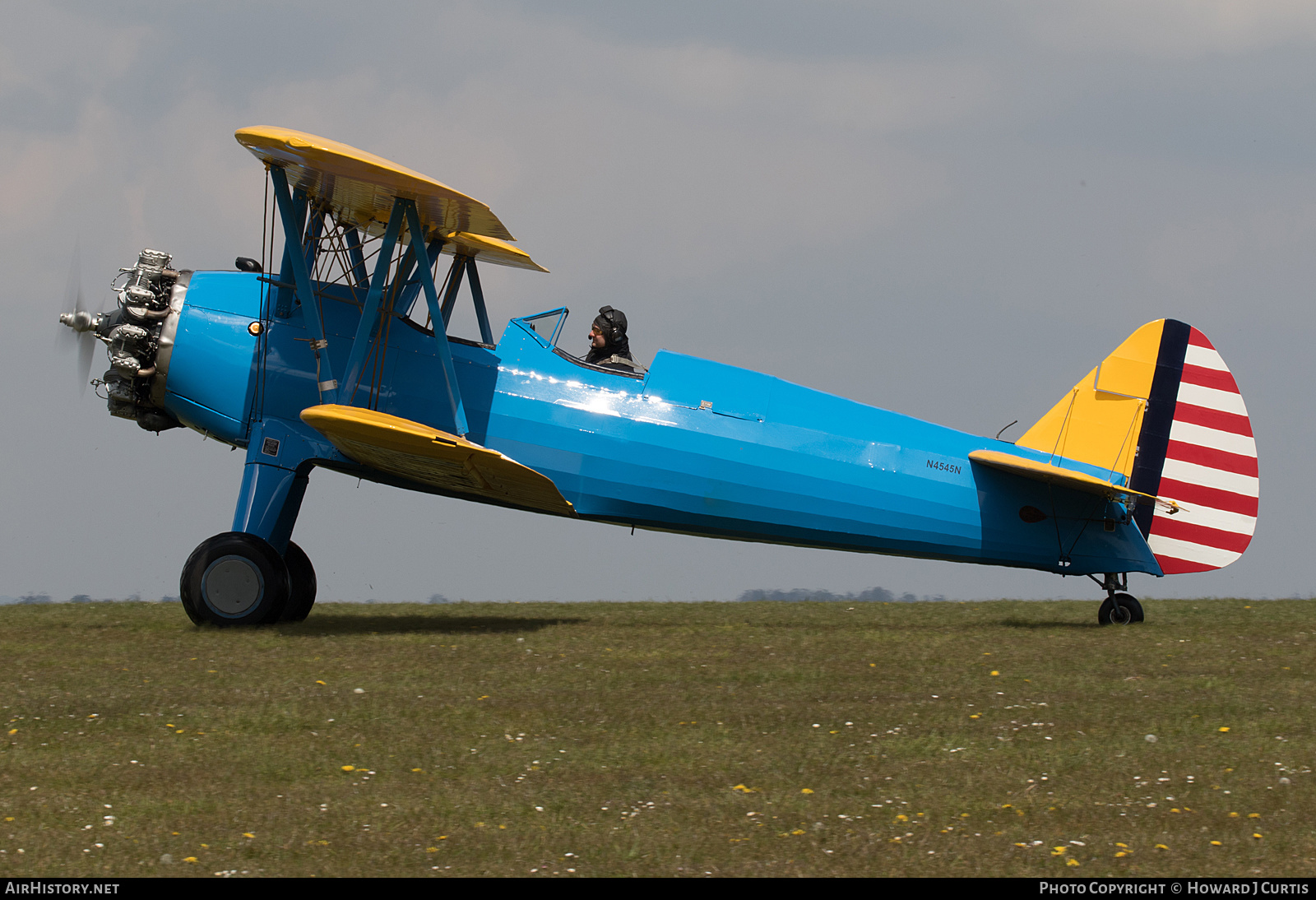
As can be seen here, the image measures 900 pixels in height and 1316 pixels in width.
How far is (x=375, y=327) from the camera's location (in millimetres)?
11461

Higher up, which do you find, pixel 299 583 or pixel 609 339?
pixel 609 339

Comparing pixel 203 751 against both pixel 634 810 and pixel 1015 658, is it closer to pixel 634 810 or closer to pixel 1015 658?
pixel 634 810

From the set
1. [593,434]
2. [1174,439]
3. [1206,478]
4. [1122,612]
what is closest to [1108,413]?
[1174,439]

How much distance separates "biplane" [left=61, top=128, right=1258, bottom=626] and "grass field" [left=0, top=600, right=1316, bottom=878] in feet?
3.72

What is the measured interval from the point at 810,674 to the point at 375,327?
5302 millimetres

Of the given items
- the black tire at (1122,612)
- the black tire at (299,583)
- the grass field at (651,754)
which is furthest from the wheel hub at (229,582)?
the black tire at (1122,612)

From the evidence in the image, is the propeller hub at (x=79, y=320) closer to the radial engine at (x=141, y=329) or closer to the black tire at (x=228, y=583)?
the radial engine at (x=141, y=329)

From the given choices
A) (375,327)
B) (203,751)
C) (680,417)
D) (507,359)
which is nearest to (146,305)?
(375,327)

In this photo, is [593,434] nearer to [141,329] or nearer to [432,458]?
[432,458]

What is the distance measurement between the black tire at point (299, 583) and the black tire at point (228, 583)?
1.13 meters

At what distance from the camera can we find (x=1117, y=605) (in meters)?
12.1

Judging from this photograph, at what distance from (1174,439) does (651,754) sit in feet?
25.0

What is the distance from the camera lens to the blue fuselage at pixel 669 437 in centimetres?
1146

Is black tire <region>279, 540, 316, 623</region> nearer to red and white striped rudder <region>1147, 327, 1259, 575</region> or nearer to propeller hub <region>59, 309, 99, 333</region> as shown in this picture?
propeller hub <region>59, 309, 99, 333</region>
